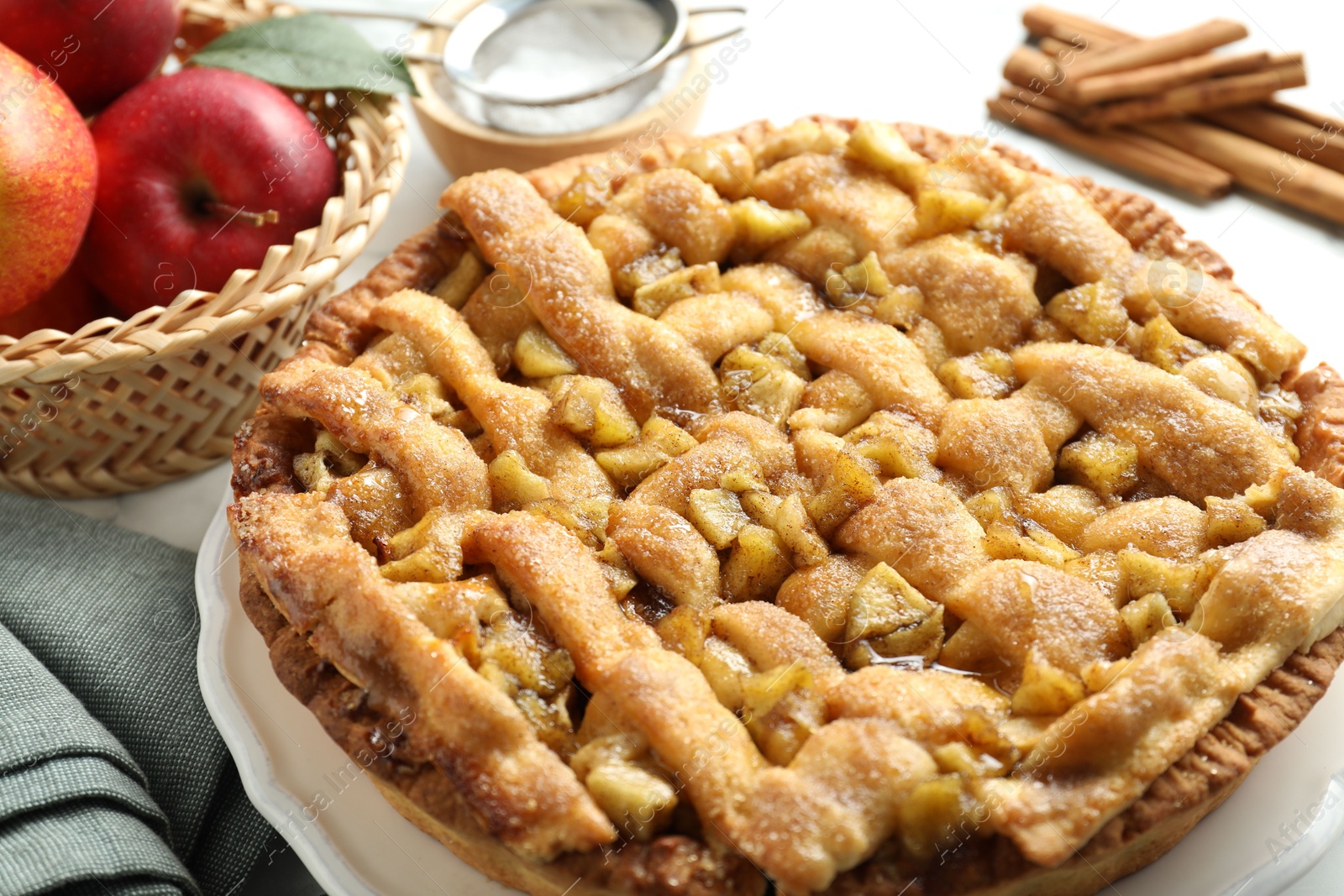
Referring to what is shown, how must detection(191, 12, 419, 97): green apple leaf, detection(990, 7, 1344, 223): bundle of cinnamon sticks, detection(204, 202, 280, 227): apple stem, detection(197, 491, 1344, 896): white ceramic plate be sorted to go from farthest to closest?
detection(990, 7, 1344, 223): bundle of cinnamon sticks, detection(191, 12, 419, 97): green apple leaf, detection(204, 202, 280, 227): apple stem, detection(197, 491, 1344, 896): white ceramic plate

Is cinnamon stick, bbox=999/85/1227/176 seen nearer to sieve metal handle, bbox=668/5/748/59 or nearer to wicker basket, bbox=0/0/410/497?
sieve metal handle, bbox=668/5/748/59

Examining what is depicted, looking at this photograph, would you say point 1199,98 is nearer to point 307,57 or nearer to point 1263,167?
point 1263,167

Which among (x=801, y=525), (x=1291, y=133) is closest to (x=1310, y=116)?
(x=1291, y=133)

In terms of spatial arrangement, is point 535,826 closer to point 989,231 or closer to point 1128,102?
point 989,231

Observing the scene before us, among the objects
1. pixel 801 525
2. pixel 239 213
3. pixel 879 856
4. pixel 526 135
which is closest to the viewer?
pixel 879 856

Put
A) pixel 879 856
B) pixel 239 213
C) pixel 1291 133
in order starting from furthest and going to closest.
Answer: pixel 1291 133
pixel 239 213
pixel 879 856

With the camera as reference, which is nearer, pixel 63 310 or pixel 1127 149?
pixel 63 310

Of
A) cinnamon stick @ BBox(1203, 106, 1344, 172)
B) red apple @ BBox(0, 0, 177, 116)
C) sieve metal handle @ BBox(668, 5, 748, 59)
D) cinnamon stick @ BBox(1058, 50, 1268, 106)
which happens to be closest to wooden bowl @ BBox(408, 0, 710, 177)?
sieve metal handle @ BBox(668, 5, 748, 59)
